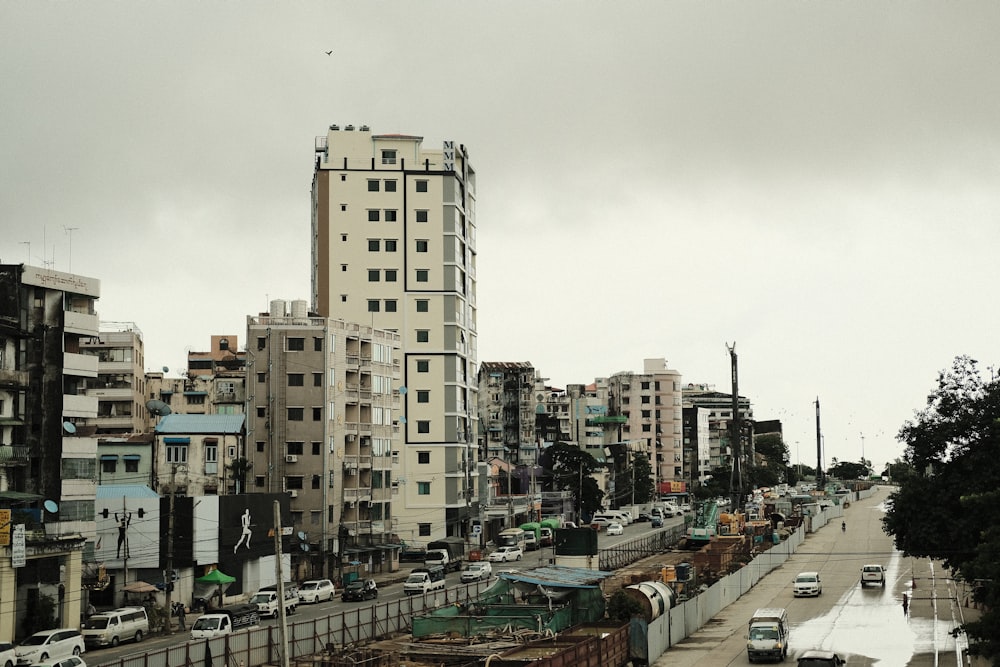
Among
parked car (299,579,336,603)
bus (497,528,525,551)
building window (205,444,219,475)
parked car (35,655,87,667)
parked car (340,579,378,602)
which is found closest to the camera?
parked car (35,655,87,667)

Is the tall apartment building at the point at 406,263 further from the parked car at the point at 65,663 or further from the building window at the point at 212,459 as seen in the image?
the parked car at the point at 65,663

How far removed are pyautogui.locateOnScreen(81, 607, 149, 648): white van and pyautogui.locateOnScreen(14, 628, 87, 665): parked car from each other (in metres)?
3.86

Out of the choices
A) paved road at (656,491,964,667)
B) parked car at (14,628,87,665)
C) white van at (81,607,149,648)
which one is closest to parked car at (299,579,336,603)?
white van at (81,607,149,648)

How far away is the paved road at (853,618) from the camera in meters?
50.3

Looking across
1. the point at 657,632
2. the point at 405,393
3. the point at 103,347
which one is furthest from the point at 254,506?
the point at 103,347

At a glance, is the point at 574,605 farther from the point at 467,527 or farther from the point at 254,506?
the point at 467,527

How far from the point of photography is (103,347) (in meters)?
126

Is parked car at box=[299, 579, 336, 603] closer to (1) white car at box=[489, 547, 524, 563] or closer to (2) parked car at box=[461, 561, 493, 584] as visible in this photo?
(2) parked car at box=[461, 561, 493, 584]

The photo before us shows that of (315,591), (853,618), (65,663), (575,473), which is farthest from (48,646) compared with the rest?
(575,473)

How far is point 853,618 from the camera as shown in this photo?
205 ft

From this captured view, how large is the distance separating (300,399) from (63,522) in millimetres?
35626

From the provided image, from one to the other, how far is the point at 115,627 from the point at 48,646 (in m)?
8.09

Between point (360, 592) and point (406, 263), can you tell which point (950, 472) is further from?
point (406, 263)

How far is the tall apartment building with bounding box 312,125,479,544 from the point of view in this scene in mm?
117125
